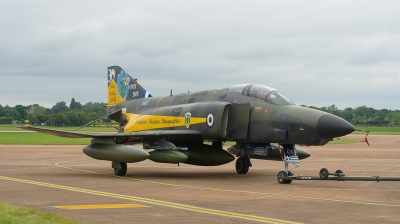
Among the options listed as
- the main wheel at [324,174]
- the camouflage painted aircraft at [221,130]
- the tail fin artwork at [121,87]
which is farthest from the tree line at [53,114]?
the main wheel at [324,174]

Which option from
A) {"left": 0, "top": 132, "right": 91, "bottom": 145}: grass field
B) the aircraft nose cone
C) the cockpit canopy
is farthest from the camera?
{"left": 0, "top": 132, "right": 91, "bottom": 145}: grass field

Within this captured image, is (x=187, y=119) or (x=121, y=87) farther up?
(x=121, y=87)

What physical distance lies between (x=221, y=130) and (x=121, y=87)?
7843 millimetres

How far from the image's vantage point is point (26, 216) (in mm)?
8414

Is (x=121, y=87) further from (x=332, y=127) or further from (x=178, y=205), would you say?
(x=178, y=205)

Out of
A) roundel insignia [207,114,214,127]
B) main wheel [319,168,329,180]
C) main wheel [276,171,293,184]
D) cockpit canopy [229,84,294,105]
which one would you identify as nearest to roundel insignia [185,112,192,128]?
roundel insignia [207,114,214,127]

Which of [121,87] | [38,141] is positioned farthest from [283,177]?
[38,141]

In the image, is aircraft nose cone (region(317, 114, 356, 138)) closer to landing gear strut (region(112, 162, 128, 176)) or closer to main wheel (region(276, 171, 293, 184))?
main wheel (region(276, 171, 293, 184))

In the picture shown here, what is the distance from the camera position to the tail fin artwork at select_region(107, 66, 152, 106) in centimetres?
2239

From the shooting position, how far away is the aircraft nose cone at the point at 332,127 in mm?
13883

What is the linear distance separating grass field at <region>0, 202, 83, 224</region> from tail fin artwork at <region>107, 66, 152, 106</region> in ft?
43.5

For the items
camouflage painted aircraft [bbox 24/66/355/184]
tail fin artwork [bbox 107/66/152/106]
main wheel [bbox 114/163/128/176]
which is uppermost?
tail fin artwork [bbox 107/66/152/106]

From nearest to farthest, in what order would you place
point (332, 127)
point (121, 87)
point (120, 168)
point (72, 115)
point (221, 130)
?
point (332, 127) < point (221, 130) < point (120, 168) < point (121, 87) < point (72, 115)

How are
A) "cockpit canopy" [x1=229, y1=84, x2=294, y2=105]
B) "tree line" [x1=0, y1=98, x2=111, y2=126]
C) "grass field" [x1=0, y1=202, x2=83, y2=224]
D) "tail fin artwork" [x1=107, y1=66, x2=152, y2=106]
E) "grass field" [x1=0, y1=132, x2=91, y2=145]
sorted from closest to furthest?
"grass field" [x1=0, y1=202, x2=83, y2=224] → "cockpit canopy" [x1=229, y1=84, x2=294, y2=105] → "tail fin artwork" [x1=107, y1=66, x2=152, y2=106] → "grass field" [x1=0, y1=132, x2=91, y2=145] → "tree line" [x1=0, y1=98, x2=111, y2=126]
